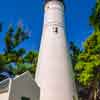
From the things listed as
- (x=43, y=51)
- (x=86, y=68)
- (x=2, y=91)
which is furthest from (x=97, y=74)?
(x=2, y=91)

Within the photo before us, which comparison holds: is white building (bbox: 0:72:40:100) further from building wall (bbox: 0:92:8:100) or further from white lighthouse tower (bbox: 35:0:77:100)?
white lighthouse tower (bbox: 35:0:77:100)

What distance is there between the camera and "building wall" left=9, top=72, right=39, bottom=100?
1550cm

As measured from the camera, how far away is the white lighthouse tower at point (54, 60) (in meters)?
18.2

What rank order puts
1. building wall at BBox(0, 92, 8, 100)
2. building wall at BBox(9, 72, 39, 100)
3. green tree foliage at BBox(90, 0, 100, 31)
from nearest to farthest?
building wall at BBox(0, 92, 8, 100) < building wall at BBox(9, 72, 39, 100) < green tree foliage at BBox(90, 0, 100, 31)

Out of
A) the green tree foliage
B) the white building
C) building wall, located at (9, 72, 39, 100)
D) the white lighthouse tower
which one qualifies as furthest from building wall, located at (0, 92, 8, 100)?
the green tree foliage

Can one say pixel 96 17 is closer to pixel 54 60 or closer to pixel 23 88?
pixel 54 60

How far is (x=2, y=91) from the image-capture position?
15.6m

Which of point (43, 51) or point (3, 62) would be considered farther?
point (3, 62)

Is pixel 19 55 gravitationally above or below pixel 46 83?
above

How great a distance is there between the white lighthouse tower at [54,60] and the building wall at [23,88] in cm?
123

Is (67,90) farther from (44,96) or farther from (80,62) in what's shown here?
(80,62)

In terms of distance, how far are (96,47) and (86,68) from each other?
1986mm

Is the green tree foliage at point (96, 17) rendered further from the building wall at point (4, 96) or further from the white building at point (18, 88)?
the building wall at point (4, 96)

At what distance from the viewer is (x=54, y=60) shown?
749 inches
